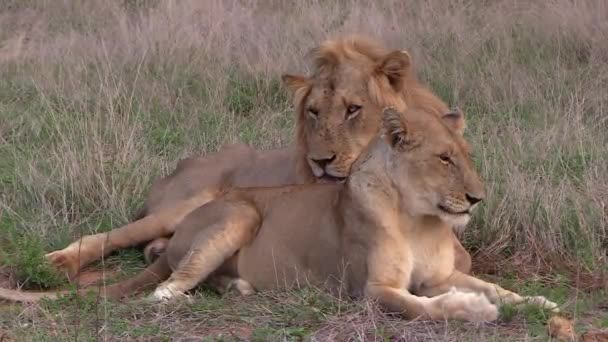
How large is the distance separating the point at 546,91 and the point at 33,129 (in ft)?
10.5

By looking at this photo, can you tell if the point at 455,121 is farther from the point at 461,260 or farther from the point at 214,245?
the point at 214,245

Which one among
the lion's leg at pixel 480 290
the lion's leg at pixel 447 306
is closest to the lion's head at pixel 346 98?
the lion's leg at pixel 480 290

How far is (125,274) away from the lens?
5.19 m

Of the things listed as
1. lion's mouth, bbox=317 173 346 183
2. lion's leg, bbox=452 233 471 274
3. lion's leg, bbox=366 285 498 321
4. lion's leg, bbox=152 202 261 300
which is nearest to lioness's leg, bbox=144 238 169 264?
lion's leg, bbox=152 202 261 300

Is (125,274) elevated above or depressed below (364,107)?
below

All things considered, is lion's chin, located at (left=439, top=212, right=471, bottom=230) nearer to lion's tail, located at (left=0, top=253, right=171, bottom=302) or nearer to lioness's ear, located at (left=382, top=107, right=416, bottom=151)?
lioness's ear, located at (left=382, top=107, right=416, bottom=151)

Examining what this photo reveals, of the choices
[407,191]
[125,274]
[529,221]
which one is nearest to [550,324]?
[407,191]

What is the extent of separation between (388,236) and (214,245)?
2.72 feet

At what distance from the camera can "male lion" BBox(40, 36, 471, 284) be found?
4.98m

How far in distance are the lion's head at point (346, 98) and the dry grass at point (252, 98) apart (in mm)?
626

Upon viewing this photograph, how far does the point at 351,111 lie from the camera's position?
5043mm

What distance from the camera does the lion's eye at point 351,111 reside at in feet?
16.5

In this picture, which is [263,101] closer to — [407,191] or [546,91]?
[546,91]

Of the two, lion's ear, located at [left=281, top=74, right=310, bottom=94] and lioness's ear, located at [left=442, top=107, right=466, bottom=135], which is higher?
lioness's ear, located at [left=442, top=107, right=466, bottom=135]
